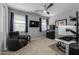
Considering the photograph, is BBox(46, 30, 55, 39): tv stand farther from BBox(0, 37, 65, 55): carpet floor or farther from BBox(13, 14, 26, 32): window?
BBox(13, 14, 26, 32): window

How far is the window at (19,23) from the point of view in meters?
1.26

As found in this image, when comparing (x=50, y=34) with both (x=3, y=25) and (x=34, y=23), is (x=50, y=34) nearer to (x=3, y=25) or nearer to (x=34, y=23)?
(x=34, y=23)

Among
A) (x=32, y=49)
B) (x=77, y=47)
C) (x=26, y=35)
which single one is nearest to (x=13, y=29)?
(x=26, y=35)

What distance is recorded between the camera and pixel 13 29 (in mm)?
1254

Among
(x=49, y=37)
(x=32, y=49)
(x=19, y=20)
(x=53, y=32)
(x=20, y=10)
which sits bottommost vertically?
(x=32, y=49)

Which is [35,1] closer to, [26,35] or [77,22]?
[26,35]

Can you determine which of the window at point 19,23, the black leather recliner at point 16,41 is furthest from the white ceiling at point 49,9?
the black leather recliner at point 16,41

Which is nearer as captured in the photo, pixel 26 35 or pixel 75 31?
pixel 75 31

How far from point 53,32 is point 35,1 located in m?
0.70

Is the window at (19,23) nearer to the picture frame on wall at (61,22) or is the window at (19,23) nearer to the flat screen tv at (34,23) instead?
the flat screen tv at (34,23)

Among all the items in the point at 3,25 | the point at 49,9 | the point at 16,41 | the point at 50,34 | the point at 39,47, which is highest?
the point at 49,9

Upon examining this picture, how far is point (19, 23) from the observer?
1298 millimetres

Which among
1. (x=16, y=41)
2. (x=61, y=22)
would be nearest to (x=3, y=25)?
(x=16, y=41)

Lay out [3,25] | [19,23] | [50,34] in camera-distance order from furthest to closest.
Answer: [50,34]
[19,23]
[3,25]
